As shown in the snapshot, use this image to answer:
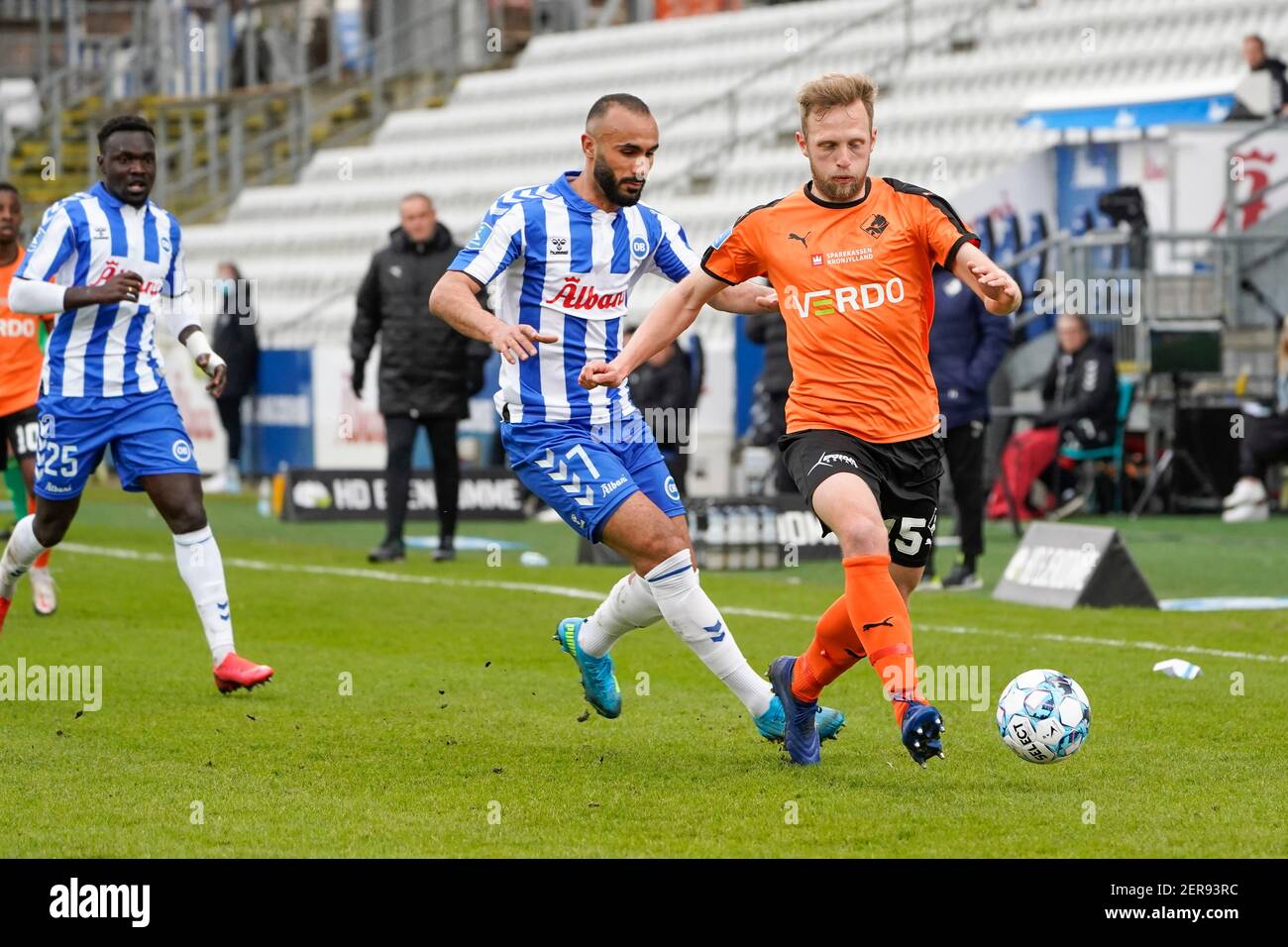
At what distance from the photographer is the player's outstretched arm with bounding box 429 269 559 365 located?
683 cm

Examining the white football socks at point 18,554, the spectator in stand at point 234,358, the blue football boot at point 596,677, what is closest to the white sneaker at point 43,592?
the white football socks at point 18,554

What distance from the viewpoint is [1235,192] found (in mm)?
19719

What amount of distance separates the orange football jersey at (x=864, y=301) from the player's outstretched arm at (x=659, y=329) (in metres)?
0.34

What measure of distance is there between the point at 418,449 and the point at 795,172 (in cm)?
535

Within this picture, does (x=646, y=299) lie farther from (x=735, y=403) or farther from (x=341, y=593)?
(x=341, y=593)

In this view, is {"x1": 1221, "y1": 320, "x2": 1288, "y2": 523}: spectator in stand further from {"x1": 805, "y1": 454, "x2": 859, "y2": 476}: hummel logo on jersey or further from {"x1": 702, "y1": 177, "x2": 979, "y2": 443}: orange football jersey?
{"x1": 805, "y1": 454, "x2": 859, "y2": 476}: hummel logo on jersey

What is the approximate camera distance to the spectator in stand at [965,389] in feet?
41.3

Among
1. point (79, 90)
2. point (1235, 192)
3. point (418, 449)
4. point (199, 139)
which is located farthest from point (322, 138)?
point (1235, 192)

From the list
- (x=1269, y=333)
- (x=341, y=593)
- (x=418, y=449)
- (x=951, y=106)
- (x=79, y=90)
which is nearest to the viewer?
(x=341, y=593)

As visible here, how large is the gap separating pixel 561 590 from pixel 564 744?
5.28m

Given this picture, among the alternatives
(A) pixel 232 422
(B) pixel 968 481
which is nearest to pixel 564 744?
(B) pixel 968 481

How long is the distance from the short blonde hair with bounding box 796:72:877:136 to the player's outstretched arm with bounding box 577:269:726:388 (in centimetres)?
74

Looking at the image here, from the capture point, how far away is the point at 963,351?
41.6 feet

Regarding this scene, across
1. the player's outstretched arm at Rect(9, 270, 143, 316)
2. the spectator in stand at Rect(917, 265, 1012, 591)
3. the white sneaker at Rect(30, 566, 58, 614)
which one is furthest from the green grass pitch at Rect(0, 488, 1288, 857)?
the player's outstretched arm at Rect(9, 270, 143, 316)
